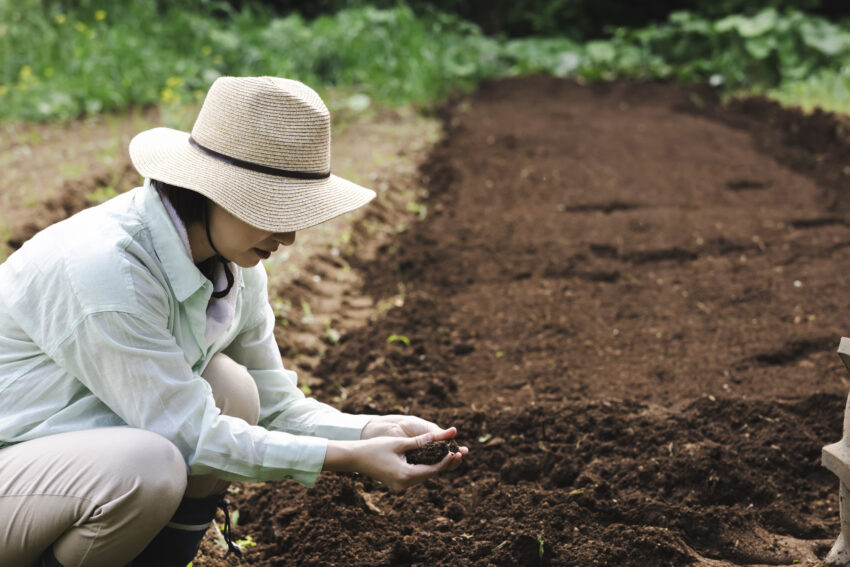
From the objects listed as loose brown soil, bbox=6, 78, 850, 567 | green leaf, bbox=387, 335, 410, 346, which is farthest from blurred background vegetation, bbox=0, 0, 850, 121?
green leaf, bbox=387, 335, 410, 346

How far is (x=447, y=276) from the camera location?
450cm

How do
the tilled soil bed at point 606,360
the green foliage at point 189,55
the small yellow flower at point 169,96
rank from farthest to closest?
the green foliage at point 189,55, the small yellow flower at point 169,96, the tilled soil bed at point 606,360

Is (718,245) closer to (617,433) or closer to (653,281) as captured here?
(653,281)

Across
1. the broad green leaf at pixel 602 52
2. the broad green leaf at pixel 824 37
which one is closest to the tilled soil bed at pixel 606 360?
the broad green leaf at pixel 824 37

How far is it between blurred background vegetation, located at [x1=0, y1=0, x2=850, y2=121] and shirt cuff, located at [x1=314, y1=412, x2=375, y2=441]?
16.9ft

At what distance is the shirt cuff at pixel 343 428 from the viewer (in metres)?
2.08

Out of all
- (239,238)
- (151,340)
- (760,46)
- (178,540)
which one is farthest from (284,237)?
(760,46)

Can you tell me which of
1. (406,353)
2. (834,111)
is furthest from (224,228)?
(834,111)

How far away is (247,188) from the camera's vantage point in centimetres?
179

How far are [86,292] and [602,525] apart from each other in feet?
4.76

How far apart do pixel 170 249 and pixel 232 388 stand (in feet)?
1.31

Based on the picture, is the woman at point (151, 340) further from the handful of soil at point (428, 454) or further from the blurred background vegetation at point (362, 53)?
the blurred background vegetation at point (362, 53)

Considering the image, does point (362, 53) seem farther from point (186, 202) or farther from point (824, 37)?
point (186, 202)

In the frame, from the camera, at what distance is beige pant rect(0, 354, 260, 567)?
1.74 m
